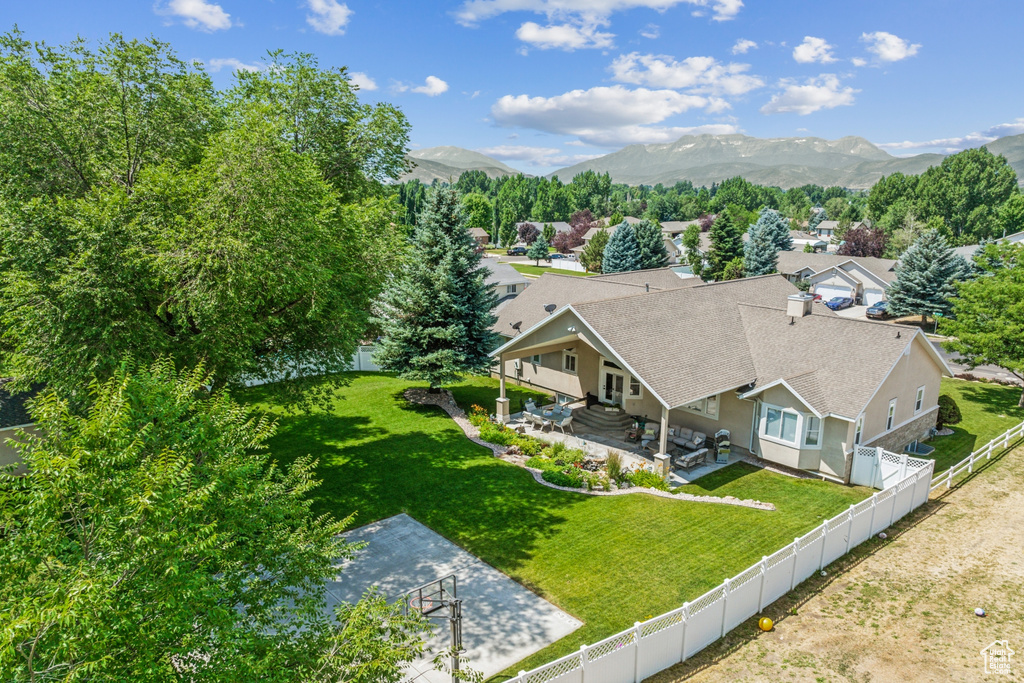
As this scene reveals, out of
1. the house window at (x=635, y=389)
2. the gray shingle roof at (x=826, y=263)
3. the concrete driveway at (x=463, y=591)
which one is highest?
the gray shingle roof at (x=826, y=263)

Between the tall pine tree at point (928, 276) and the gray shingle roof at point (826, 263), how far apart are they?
821 centimetres

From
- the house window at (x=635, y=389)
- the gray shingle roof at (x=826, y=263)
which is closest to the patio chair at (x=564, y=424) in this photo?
the house window at (x=635, y=389)

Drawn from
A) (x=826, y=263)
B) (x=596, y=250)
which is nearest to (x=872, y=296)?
(x=826, y=263)

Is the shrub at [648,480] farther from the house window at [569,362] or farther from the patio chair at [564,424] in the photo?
the house window at [569,362]

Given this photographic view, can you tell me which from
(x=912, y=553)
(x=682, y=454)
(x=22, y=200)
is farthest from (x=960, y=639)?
(x=22, y=200)

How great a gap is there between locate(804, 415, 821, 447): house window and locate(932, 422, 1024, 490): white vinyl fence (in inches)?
151

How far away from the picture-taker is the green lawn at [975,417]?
2406 centimetres

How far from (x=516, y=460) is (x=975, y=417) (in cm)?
2303

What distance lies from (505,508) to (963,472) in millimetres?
17070

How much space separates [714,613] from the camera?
12492mm

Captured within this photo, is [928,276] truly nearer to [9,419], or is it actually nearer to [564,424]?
[564,424]

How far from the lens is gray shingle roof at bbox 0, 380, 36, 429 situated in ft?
60.6

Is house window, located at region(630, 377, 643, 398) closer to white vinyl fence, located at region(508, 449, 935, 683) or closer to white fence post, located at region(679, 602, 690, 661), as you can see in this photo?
white vinyl fence, located at region(508, 449, 935, 683)

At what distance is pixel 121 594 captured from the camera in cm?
631
